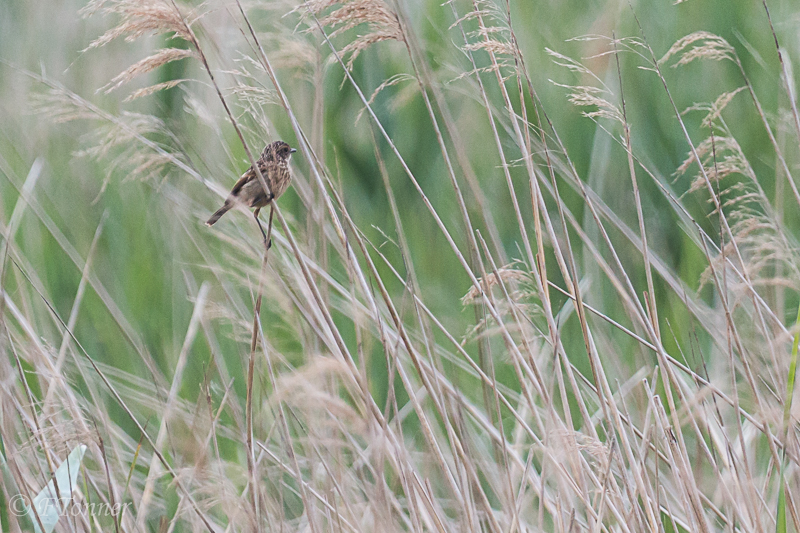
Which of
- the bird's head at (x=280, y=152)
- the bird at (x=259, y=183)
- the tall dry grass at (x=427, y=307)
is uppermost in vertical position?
the bird's head at (x=280, y=152)

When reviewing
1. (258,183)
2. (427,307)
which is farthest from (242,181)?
(427,307)

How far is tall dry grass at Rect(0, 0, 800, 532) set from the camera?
1.31 meters

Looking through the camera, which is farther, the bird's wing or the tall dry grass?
the bird's wing

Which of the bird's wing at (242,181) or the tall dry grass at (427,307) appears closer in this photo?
the tall dry grass at (427,307)

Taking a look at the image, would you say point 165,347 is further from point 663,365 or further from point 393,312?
point 663,365

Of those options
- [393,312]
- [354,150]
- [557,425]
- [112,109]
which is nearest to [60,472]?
[393,312]

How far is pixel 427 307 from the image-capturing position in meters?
2.03

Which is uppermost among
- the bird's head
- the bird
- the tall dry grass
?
the bird's head

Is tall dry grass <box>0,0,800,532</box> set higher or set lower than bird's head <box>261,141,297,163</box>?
lower

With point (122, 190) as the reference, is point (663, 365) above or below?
below

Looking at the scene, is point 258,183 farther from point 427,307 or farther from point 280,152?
point 427,307

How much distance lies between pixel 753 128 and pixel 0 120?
2.83 meters

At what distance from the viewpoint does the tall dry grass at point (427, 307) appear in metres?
1.31

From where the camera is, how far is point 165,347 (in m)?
2.32
